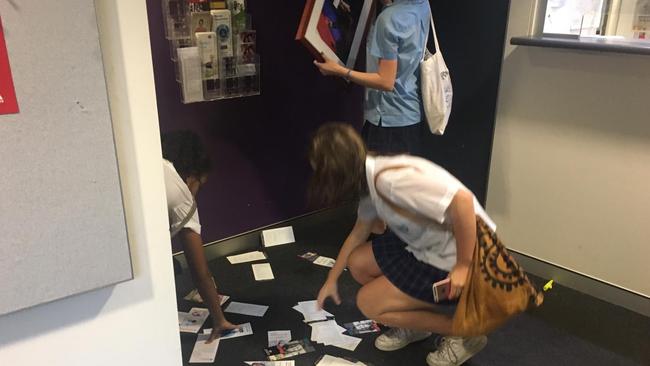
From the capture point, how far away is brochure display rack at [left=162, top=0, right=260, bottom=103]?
2.34 m

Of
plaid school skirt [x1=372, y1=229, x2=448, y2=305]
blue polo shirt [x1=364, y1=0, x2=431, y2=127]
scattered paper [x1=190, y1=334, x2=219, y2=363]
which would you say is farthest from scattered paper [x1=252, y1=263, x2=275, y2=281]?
blue polo shirt [x1=364, y1=0, x2=431, y2=127]

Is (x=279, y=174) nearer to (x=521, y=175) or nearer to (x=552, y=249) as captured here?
(x=521, y=175)

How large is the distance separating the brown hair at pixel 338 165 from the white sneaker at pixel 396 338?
715 mm

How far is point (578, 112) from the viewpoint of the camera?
2.41 m

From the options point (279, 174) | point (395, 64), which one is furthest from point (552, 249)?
point (279, 174)

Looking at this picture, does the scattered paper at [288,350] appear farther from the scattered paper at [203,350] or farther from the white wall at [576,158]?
the white wall at [576,158]

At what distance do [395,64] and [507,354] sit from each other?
1.24 m

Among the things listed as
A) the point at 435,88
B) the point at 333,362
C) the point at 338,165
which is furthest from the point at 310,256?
the point at 338,165

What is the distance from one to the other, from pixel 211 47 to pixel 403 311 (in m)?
1.40

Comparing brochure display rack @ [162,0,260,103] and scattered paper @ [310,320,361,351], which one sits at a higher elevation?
brochure display rack @ [162,0,260,103]

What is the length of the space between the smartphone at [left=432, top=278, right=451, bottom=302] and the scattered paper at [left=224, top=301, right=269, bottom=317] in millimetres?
Result: 879

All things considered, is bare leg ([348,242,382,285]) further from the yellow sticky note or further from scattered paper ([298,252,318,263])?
the yellow sticky note

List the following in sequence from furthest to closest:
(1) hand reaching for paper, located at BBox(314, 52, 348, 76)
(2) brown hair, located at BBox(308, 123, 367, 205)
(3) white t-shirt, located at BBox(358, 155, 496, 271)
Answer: (1) hand reaching for paper, located at BBox(314, 52, 348, 76) → (2) brown hair, located at BBox(308, 123, 367, 205) → (3) white t-shirt, located at BBox(358, 155, 496, 271)

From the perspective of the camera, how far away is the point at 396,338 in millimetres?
2199
